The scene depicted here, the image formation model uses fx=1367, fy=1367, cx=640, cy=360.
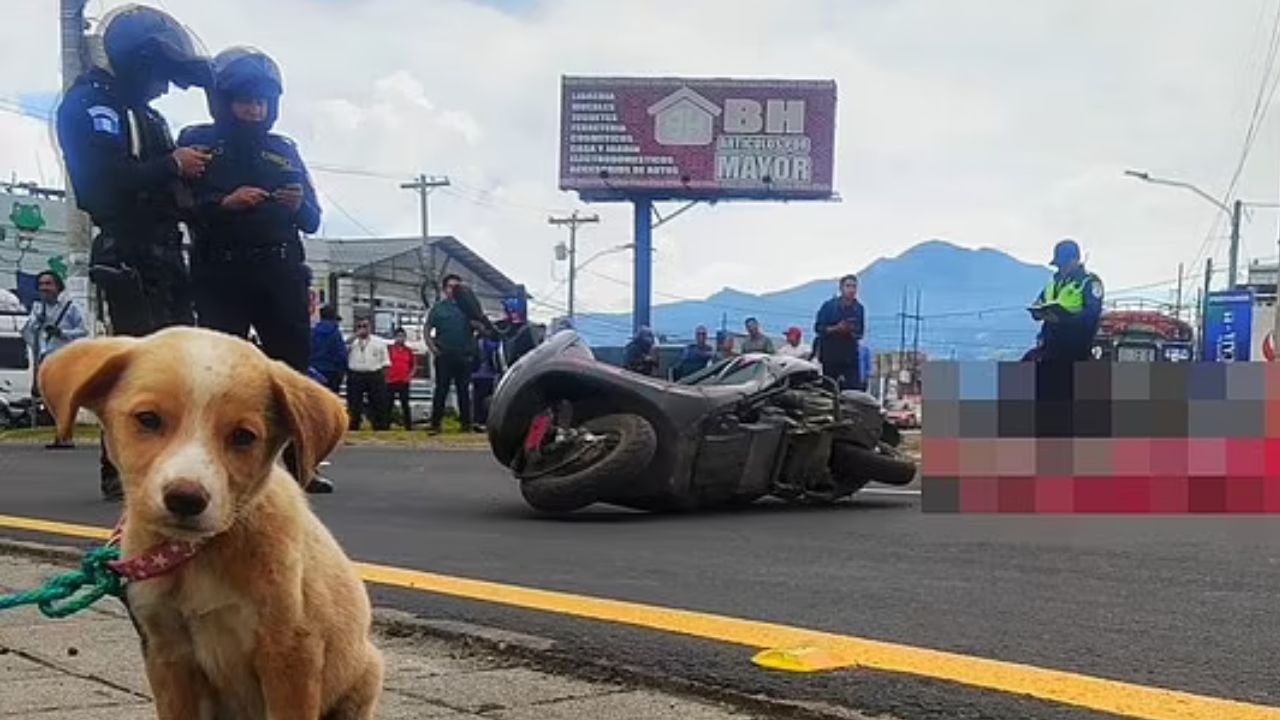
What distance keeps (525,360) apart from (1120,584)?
11.2 feet

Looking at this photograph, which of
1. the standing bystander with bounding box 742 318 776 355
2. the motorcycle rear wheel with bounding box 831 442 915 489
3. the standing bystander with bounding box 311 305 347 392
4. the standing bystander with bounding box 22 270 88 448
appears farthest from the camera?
the standing bystander with bounding box 742 318 776 355

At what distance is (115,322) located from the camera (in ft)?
18.3

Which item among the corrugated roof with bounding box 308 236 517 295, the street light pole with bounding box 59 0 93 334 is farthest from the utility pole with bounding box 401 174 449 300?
the street light pole with bounding box 59 0 93 334

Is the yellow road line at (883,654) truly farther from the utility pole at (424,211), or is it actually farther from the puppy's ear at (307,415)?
the utility pole at (424,211)

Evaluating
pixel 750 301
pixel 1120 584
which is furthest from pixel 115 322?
pixel 750 301

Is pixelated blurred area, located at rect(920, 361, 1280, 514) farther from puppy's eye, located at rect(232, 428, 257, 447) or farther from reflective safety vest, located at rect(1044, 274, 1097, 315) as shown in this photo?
puppy's eye, located at rect(232, 428, 257, 447)

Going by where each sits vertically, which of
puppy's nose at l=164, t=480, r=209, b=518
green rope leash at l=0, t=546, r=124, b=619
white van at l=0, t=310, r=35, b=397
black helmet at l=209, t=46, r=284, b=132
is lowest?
white van at l=0, t=310, r=35, b=397

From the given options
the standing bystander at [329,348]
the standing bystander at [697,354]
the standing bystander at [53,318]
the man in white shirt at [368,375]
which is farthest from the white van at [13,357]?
the standing bystander at [697,354]

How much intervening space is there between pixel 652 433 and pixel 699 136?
34.3 m

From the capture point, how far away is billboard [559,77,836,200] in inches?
1602

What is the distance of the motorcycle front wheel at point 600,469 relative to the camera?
718cm

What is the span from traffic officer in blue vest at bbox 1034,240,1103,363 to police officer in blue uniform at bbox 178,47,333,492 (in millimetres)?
5450

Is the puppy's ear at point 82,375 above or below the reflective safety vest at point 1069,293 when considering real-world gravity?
below

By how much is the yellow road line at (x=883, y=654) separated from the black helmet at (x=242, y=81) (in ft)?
6.27
